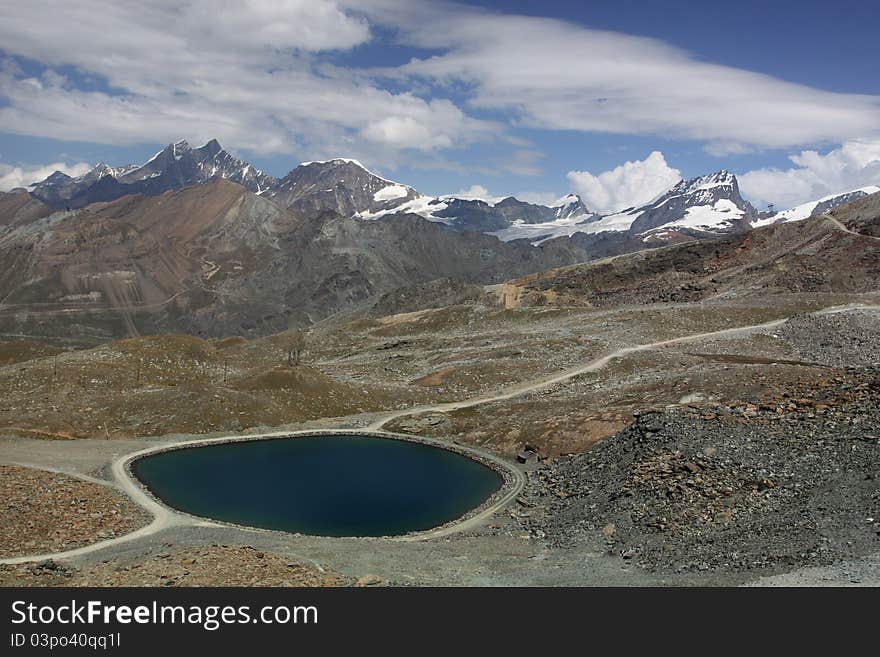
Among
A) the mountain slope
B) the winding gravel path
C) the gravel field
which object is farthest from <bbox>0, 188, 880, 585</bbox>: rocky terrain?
the winding gravel path

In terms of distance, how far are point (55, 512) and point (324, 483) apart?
2291cm

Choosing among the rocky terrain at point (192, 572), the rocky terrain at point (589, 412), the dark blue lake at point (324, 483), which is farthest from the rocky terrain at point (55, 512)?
the rocky terrain at point (192, 572)

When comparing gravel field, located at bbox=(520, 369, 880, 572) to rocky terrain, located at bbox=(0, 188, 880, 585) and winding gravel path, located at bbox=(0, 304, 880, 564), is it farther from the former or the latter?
winding gravel path, located at bbox=(0, 304, 880, 564)

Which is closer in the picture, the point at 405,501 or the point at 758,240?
the point at 405,501

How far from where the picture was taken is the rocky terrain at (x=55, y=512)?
4359 cm

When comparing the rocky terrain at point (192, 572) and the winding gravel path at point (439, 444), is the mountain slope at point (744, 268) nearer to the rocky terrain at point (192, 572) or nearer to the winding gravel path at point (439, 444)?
the winding gravel path at point (439, 444)

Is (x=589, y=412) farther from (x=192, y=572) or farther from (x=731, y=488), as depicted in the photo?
(x=192, y=572)

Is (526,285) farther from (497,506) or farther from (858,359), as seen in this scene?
(497,506)

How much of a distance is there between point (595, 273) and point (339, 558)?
461ft

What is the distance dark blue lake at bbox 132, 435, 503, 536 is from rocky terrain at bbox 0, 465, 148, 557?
5.37m

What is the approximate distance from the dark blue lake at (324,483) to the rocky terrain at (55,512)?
537 cm

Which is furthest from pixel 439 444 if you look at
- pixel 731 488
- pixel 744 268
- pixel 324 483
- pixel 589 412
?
pixel 744 268

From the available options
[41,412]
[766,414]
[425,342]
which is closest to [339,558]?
[766,414]

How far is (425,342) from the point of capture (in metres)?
134
